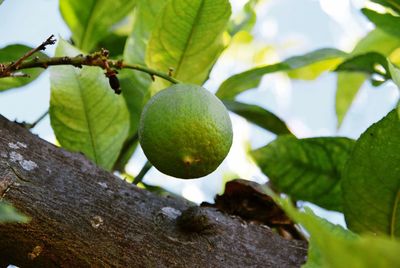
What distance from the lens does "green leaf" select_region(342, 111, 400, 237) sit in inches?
40.9

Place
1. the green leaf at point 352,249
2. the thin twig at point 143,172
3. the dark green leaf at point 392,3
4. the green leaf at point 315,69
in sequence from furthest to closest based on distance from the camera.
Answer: the green leaf at point 315,69 → the thin twig at point 143,172 → the dark green leaf at point 392,3 → the green leaf at point 352,249

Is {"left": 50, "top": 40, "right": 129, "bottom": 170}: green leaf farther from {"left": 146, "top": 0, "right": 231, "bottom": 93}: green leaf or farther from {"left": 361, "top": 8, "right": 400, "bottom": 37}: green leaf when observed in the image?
{"left": 361, "top": 8, "right": 400, "bottom": 37}: green leaf

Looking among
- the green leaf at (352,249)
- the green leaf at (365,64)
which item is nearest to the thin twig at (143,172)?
the green leaf at (365,64)

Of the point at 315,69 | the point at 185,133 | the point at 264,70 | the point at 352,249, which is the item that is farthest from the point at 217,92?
the point at 352,249

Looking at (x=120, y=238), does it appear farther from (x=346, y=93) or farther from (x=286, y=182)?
(x=346, y=93)

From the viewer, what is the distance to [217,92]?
1532 millimetres

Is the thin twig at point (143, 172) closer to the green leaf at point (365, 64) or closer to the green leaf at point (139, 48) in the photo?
the green leaf at point (139, 48)

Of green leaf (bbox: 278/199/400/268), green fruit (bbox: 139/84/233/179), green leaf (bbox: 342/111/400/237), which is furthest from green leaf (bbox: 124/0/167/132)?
green leaf (bbox: 278/199/400/268)

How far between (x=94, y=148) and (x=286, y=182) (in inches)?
15.1

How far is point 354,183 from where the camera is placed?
112 cm

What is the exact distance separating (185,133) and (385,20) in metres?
0.56

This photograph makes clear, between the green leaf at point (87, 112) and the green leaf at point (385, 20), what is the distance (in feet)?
1.67

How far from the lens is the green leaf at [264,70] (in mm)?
1449

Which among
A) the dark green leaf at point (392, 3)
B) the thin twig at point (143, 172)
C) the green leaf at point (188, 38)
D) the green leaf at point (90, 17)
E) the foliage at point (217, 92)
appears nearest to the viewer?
the foliage at point (217, 92)
